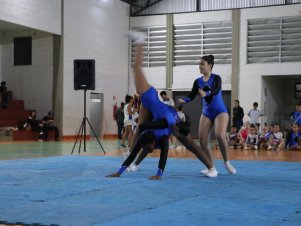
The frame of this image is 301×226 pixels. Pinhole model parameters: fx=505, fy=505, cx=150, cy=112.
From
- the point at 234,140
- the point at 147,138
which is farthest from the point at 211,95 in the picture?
the point at 234,140

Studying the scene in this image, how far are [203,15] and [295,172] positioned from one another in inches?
780

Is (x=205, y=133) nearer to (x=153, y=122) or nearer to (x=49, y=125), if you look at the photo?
(x=153, y=122)

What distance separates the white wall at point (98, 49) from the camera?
81.3 feet

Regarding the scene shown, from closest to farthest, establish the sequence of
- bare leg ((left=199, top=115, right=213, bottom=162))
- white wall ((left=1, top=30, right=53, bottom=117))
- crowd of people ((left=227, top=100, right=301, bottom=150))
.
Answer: bare leg ((left=199, top=115, right=213, bottom=162)) < crowd of people ((left=227, top=100, right=301, bottom=150)) < white wall ((left=1, top=30, right=53, bottom=117))

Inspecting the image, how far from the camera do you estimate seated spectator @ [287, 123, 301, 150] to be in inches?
704

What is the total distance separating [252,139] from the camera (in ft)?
60.6

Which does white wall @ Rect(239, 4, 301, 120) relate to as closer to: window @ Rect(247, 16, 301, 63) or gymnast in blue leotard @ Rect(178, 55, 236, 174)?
window @ Rect(247, 16, 301, 63)

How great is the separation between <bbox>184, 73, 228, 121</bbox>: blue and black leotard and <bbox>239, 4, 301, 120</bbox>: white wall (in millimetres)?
18330

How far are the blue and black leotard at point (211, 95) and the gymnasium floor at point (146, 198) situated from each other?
1.06 m

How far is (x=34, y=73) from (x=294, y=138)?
13.3 m

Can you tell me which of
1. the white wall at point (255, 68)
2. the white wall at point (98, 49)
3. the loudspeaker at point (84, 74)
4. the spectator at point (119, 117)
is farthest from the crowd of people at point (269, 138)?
the white wall at point (98, 49)

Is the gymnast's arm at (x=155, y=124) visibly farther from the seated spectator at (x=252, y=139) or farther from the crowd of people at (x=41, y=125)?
the crowd of people at (x=41, y=125)

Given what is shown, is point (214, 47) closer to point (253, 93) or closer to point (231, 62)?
point (231, 62)

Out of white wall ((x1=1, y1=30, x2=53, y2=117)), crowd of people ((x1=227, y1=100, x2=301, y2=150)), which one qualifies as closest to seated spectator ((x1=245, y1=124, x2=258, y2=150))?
crowd of people ((x1=227, y1=100, x2=301, y2=150))
